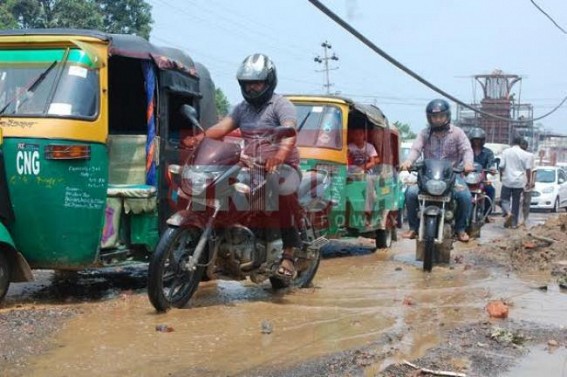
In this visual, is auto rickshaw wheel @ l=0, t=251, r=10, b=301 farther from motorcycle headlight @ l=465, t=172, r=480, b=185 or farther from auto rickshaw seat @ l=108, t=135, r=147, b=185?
motorcycle headlight @ l=465, t=172, r=480, b=185

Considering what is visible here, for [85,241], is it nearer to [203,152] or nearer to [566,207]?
[203,152]

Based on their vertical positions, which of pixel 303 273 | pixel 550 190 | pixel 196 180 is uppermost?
pixel 196 180

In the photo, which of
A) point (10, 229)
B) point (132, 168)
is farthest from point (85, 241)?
point (132, 168)

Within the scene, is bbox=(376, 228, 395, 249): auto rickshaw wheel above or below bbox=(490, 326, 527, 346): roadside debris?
below

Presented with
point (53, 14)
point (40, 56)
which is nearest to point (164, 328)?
point (40, 56)

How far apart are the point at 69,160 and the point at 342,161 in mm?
4161

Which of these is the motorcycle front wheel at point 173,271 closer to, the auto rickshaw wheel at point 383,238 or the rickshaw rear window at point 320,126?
the rickshaw rear window at point 320,126

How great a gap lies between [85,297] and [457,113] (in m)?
29.8

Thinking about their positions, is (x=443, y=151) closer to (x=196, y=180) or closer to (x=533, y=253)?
(x=533, y=253)

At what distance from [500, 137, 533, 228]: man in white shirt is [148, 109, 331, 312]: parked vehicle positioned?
9509 millimetres

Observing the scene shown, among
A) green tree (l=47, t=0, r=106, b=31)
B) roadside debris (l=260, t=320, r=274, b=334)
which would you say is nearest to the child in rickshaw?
roadside debris (l=260, t=320, r=274, b=334)

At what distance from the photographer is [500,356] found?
4.55 meters

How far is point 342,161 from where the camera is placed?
9.12 m

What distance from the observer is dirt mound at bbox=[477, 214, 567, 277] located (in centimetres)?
831
